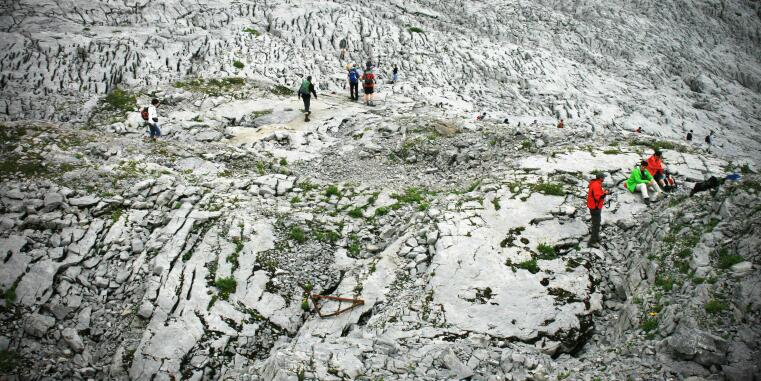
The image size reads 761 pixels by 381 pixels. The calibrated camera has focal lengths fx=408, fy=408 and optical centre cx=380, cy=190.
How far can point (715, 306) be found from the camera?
10.3 metres

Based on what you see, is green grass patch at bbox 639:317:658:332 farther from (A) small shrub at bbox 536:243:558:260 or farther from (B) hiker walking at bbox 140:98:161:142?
(B) hiker walking at bbox 140:98:161:142

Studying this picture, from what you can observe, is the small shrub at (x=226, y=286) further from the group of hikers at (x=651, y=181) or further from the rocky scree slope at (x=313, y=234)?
the group of hikers at (x=651, y=181)

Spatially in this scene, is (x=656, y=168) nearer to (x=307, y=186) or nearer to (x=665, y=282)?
(x=665, y=282)

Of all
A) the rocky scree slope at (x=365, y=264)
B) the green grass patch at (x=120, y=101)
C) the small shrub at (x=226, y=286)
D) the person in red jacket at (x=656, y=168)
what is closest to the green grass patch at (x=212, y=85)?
the green grass patch at (x=120, y=101)

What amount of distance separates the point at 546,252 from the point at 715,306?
5.32 metres

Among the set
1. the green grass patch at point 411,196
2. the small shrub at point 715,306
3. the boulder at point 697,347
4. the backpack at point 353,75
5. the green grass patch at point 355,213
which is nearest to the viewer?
the boulder at point 697,347

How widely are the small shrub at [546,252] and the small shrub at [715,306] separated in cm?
491

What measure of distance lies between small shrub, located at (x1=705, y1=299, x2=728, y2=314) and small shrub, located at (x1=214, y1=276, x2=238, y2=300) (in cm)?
1443

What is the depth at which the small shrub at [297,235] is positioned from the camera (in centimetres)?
1677

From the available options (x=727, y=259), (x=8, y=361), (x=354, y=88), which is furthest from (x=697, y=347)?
(x=354, y=88)

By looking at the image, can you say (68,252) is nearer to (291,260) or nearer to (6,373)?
(6,373)

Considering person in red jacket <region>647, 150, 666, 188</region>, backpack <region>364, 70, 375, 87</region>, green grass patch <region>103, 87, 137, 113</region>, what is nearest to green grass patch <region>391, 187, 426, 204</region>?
person in red jacket <region>647, 150, 666, 188</region>

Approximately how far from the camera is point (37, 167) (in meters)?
18.4

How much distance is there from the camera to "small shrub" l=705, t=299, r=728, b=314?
403 inches
